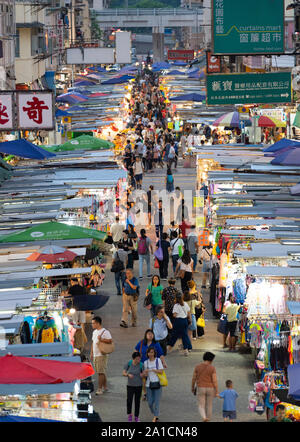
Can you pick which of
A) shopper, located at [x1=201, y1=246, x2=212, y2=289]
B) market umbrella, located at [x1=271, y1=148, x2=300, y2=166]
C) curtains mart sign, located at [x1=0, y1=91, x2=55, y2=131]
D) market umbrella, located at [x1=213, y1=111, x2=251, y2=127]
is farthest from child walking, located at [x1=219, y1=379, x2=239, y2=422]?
market umbrella, located at [x1=213, y1=111, x2=251, y2=127]

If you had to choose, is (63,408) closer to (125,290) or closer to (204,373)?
(204,373)

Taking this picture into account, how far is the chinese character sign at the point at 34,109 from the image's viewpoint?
22.3 m

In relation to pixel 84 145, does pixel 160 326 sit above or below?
below

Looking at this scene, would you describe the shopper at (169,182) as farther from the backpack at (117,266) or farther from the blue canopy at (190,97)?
the blue canopy at (190,97)

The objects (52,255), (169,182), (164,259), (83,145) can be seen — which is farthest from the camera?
(169,182)

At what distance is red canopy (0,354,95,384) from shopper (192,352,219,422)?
90.7 inches

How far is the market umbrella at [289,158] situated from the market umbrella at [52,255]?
835 cm

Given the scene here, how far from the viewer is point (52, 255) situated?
16.4 m

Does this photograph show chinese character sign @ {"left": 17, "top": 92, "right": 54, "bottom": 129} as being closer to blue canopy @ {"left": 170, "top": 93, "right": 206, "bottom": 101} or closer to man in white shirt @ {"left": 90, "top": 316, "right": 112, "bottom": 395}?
man in white shirt @ {"left": 90, "top": 316, "right": 112, "bottom": 395}

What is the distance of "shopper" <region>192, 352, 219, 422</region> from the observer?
12.5 m

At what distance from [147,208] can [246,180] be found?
8.51 meters

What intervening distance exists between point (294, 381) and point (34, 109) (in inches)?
509

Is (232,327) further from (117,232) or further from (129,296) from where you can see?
(117,232)

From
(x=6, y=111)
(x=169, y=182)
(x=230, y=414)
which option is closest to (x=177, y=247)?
(x=6, y=111)
